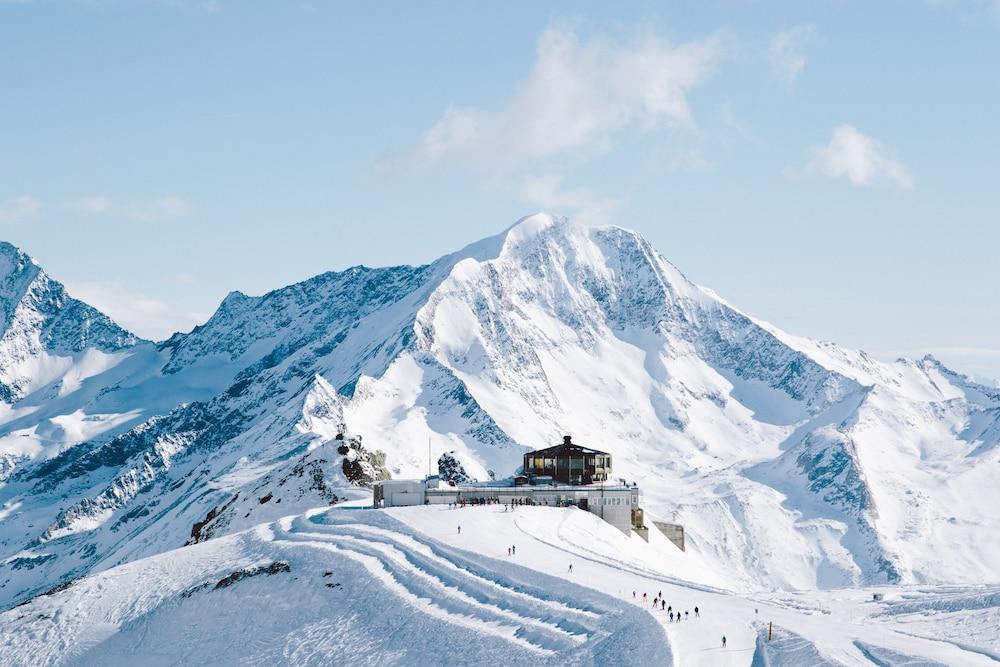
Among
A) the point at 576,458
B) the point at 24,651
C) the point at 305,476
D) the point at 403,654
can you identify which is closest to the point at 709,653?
the point at 403,654

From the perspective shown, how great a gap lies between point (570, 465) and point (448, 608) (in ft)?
203

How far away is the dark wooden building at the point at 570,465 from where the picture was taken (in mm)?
146625

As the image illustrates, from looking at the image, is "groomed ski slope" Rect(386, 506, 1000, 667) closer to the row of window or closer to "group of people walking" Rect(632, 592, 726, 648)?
"group of people walking" Rect(632, 592, 726, 648)

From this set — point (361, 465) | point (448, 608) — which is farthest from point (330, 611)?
point (361, 465)

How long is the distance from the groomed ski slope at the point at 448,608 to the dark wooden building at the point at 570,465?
19486 millimetres

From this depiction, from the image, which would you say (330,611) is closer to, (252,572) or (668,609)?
(252,572)

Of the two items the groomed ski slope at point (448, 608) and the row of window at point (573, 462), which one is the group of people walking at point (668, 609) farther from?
the row of window at point (573, 462)

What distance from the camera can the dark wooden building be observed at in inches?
5773

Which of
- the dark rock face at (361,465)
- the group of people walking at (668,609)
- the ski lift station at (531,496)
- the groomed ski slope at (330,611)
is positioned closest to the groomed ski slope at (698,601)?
the group of people walking at (668,609)

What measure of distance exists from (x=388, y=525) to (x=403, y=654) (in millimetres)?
36330

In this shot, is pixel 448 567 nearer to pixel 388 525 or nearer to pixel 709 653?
pixel 388 525

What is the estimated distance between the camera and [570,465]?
147 meters

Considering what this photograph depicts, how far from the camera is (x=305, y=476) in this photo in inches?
6407

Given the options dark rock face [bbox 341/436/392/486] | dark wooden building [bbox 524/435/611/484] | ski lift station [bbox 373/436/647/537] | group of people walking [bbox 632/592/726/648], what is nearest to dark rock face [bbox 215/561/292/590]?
ski lift station [bbox 373/436/647/537]
